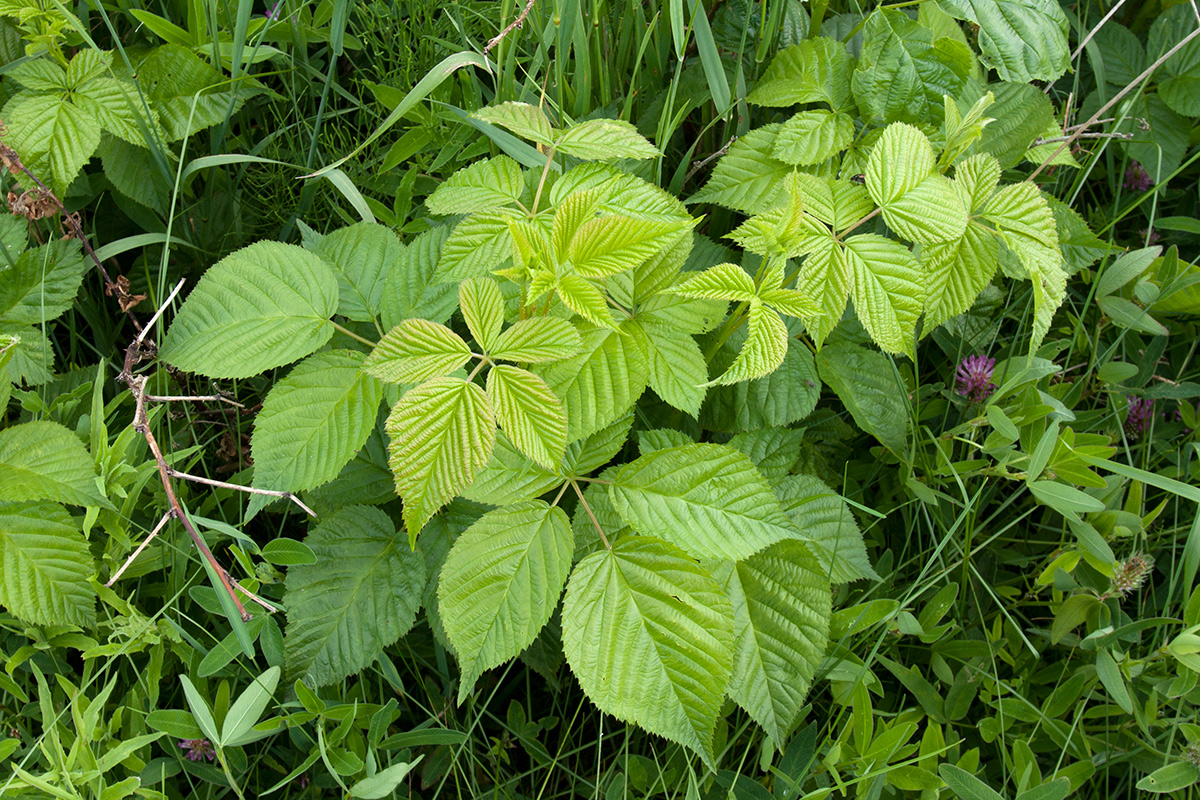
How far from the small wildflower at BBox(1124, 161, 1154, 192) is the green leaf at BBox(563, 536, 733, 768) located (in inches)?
63.6

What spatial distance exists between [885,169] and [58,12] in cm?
160

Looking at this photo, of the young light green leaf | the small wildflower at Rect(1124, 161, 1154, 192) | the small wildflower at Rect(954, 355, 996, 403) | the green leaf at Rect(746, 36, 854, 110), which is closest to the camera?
the young light green leaf

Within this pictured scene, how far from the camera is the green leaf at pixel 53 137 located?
1.59 meters

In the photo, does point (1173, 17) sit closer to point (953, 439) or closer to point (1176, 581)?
point (953, 439)

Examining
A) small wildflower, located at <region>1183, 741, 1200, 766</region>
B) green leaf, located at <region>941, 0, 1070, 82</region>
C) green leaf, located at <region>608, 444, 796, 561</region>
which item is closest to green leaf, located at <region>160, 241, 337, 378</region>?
green leaf, located at <region>608, 444, 796, 561</region>

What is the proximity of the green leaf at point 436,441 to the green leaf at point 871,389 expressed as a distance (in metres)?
0.75

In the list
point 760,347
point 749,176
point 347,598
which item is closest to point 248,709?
point 347,598

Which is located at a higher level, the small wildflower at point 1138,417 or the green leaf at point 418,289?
the green leaf at point 418,289

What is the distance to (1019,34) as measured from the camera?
1.64 meters

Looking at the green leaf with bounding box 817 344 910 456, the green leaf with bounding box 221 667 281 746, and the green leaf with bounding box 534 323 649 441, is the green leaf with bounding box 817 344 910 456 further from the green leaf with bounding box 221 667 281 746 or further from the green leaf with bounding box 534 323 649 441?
the green leaf with bounding box 221 667 281 746

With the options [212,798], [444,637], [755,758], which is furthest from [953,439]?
[212,798]

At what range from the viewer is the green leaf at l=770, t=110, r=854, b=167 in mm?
1589

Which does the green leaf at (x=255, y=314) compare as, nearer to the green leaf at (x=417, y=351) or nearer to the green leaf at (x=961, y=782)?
the green leaf at (x=417, y=351)

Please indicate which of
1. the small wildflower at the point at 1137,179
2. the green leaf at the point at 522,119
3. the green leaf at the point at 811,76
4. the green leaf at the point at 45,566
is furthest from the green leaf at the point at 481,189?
the small wildflower at the point at 1137,179
